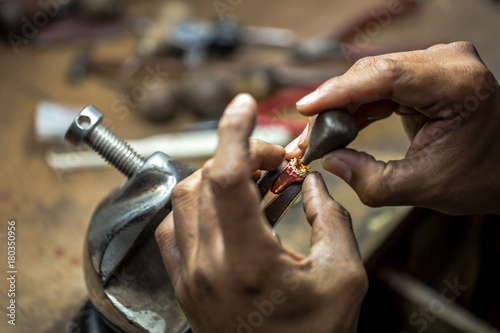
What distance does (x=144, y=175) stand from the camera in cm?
75

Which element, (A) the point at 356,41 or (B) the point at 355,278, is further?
(A) the point at 356,41

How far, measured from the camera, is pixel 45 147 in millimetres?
1480

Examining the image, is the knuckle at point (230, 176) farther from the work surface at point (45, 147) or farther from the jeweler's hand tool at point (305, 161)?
the work surface at point (45, 147)

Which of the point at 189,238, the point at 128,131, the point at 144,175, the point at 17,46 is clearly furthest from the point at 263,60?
the point at 189,238

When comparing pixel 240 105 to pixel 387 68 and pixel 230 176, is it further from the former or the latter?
pixel 387 68

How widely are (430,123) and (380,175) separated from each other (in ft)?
0.42

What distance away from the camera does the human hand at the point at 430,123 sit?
672 mm

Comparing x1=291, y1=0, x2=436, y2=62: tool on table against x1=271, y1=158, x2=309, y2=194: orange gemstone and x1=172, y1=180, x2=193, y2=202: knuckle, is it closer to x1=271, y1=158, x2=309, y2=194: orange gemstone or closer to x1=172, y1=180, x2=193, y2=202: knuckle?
x1=271, y1=158, x2=309, y2=194: orange gemstone

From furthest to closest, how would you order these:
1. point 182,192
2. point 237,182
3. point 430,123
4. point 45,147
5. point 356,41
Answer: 1. point 356,41
2. point 45,147
3. point 430,123
4. point 182,192
5. point 237,182

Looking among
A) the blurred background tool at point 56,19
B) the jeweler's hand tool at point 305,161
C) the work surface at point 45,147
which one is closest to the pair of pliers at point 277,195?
the jeweler's hand tool at point 305,161

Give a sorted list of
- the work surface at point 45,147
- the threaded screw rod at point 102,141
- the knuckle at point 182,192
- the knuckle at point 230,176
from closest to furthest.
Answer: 1. the knuckle at point 230,176
2. the knuckle at point 182,192
3. the threaded screw rod at point 102,141
4. the work surface at point 45,147

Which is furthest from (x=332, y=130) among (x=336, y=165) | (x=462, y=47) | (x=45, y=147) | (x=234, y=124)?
(x=45, y=147)

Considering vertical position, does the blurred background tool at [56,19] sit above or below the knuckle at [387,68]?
below

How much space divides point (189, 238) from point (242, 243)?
10 centimetres
